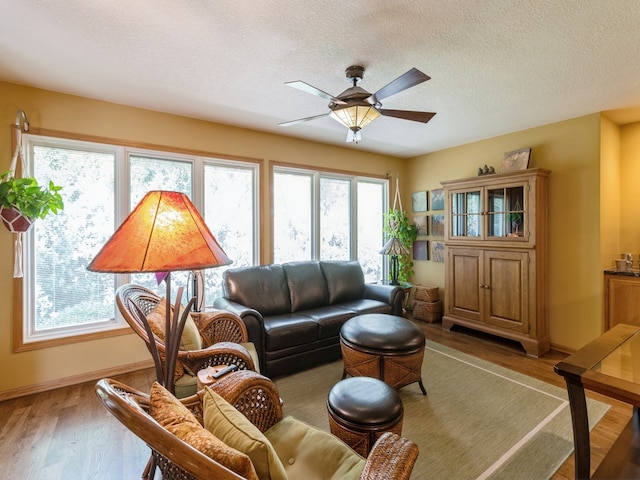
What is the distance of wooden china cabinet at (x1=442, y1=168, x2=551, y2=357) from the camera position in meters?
3.39

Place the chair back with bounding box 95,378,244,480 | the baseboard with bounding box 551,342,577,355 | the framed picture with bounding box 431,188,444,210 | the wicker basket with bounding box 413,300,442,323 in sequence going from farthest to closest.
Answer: the framed picture with bounding box 431,188,444,210
the wicker basket with bounding box 413,300,442,323
the baseboard with bounding box 551,342,577,355
the chair back with bounding box 95,378,244,480

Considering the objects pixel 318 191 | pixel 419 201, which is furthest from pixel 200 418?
pixel 419 201

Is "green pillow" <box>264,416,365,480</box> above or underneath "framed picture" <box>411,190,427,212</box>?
underneath

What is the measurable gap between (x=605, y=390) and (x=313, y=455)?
1.37m

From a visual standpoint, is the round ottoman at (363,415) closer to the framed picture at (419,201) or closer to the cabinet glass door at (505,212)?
the cabinet glass door at (505,212)

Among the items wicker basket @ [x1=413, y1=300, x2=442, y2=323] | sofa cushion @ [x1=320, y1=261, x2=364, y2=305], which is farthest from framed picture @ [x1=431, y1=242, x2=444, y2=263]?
sofa cushion @ [x1=320, y1=261, x2=364, y2=305]

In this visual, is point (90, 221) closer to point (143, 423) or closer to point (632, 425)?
point (143, 423)

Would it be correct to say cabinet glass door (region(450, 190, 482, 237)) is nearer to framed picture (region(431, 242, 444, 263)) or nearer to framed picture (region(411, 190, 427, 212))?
framed picture (region(431, 242, 444, 263))

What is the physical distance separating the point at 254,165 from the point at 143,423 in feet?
11.3

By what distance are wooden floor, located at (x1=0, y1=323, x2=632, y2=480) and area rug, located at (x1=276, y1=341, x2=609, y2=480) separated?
126 mm

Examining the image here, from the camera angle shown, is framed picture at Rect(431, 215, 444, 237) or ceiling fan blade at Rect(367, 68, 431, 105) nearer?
ceiling fan blade at Rect(367, 68, 431, 105)

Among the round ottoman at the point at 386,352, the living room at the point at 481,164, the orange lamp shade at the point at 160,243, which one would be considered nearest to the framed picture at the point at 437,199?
the living room at the point at 481,164

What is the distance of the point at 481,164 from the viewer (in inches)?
166

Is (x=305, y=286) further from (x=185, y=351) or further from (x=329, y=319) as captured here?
(x=185, y=351)
